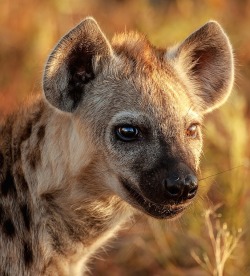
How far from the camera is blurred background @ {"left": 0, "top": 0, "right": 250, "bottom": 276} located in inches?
175

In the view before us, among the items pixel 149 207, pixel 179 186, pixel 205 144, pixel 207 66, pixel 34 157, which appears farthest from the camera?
pixel 205 144

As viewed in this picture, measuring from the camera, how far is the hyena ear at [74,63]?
10.5 feet

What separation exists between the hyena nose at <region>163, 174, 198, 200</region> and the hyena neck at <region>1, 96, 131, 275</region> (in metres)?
0.37

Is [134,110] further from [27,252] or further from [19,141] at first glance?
[27,252]

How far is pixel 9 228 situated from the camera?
3.28 m

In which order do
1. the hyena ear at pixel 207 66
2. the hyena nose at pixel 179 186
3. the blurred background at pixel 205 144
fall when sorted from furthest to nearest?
the blurred background at pixel 205 144 < the hyena ear at pixel 207 66 < the hyena nose at pixel 179 186

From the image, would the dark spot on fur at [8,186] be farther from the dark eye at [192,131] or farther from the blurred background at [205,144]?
the dark eye at [192,131]

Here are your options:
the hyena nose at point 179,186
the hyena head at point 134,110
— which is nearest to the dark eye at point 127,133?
the hyena head at point 134,110

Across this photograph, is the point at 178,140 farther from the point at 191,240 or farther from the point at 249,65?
the point at 249,65

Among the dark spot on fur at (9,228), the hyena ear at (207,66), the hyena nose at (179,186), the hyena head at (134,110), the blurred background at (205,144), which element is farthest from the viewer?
the blurred background at (205,144)

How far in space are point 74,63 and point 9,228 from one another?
2.43ft

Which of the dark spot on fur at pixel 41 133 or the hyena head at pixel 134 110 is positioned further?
the dark spot on fur at pixel 41 133

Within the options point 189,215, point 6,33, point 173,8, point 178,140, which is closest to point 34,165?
point 178,140

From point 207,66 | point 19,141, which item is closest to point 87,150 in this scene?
point 19,141
